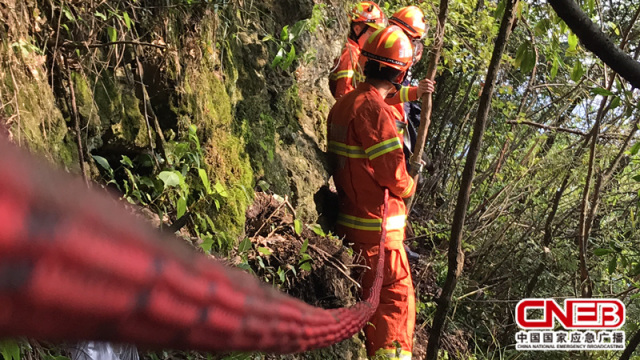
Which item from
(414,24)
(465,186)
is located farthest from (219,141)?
(414,24)

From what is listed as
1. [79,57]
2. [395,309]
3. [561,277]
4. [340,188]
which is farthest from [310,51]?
[561,277]

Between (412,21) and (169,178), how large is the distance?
4.37 metres

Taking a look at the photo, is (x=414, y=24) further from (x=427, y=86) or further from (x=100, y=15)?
(x=100, y=15)

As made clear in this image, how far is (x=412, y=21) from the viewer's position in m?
6.03

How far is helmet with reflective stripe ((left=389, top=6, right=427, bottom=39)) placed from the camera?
5.98 metres

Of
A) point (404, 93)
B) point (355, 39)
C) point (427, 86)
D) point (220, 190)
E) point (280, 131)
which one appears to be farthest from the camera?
point (355, 39)

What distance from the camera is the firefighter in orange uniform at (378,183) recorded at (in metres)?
3.90

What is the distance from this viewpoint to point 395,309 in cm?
403

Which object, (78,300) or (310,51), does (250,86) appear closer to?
(310,51)

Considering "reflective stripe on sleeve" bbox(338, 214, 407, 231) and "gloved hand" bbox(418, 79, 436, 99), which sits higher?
"gloved hand" bbox(418, 79, 436, 99)

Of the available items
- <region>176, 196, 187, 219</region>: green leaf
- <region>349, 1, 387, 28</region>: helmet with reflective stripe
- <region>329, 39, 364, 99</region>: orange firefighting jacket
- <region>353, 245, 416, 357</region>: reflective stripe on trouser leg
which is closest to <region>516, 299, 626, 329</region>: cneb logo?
<region>353, 245, 416, 357</region>: reflective stripe on trouser leg

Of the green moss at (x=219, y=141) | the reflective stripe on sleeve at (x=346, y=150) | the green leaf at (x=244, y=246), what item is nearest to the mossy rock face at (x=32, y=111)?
the green moss at (x=219, y=141)

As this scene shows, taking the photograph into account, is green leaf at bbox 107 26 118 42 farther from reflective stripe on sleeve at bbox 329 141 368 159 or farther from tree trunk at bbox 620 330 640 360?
tree trunk at bbox 620 330 640 360

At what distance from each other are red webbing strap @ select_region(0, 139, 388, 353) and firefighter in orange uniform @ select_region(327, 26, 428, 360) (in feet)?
11.5
